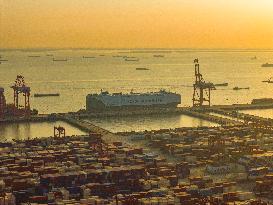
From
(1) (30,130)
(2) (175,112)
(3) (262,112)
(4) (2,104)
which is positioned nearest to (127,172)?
(1) (30,130)

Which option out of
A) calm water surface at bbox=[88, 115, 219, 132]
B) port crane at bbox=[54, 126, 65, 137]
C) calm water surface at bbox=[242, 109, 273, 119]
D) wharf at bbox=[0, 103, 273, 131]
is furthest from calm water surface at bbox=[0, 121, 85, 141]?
calm water surface at bbox=[242, 109, 273, 119]

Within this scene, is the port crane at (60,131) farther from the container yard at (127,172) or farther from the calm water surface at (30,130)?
the calm water surface at (30,130)

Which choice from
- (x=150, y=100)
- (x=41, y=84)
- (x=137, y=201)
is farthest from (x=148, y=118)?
(x=41, y=84)

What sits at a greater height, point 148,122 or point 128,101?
point 128,101

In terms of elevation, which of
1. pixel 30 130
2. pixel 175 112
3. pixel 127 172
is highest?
pixel 175 112

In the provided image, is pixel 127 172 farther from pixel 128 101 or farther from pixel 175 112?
pixel 128 101

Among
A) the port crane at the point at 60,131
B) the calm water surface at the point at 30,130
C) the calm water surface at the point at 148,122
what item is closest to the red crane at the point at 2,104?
the calm water surface at the point at 30,130

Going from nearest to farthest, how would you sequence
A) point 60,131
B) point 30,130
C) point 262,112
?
point 60,131 < point 30,130 < point 262,112

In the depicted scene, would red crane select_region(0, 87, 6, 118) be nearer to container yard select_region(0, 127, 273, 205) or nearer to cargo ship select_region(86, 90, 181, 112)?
cargo ship select_region(86, 90, 181, 112)
